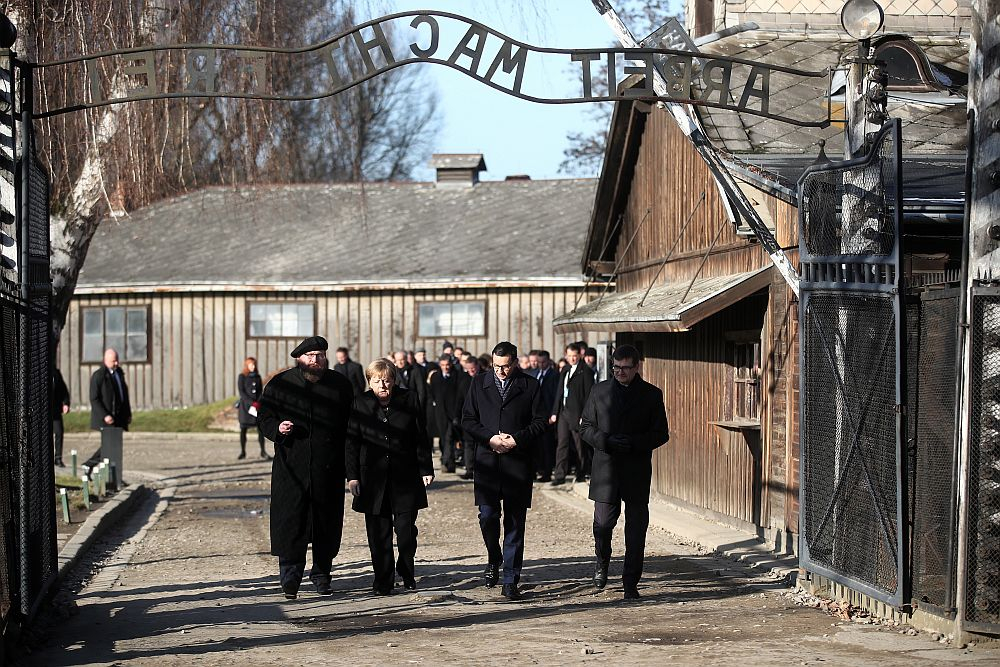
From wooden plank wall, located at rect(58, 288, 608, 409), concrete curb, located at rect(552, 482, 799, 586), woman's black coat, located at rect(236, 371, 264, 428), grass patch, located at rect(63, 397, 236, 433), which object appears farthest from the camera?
wooden plank wall, located at rect(58, 288, 608, 409)

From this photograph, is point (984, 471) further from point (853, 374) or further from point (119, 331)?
point (119, 331)

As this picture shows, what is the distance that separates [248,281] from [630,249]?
44.4ft

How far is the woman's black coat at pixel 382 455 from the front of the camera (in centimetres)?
1096

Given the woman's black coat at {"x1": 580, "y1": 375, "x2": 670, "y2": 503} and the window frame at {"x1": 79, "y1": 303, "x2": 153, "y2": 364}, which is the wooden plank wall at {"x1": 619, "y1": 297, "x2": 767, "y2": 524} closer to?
the woman's black coat at {"x1": 580, "y1": 375, "x2": 670, "y2": 503}

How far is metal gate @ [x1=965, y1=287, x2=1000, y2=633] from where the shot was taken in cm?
834

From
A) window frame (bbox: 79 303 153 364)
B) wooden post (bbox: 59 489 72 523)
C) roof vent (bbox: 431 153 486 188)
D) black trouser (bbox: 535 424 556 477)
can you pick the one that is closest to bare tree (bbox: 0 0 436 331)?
wooden post (bbox: 59 489 72 523)

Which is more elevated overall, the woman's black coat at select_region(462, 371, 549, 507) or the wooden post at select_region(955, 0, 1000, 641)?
the wooden post at select_region(955, 0, 1000, 641)

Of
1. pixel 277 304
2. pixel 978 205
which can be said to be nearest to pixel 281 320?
pixel 277 304

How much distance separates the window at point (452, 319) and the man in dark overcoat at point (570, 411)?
1058 cm

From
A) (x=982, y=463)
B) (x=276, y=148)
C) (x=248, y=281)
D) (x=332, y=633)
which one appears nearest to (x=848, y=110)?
(x=982, y=463)

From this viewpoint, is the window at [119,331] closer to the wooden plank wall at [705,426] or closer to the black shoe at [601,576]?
the wooden plank wall at [705,426]

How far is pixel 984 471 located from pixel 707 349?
775 cm

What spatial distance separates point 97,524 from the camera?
1466cm

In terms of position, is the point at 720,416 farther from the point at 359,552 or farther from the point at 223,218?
the point at 223,218
